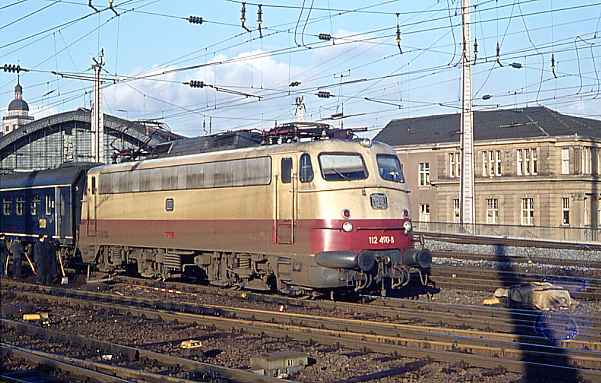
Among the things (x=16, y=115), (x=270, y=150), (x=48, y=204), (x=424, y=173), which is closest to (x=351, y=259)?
(x=270, y=150)

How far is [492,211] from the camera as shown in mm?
62000

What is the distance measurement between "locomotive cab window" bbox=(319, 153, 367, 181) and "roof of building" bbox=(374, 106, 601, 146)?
42514 millimetres

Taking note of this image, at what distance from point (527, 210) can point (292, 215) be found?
45676 millimetres

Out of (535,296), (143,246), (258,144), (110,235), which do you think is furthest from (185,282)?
(535,296)

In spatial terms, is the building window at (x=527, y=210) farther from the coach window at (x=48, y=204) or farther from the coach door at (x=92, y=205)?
the coach door at (x=92, y=205)

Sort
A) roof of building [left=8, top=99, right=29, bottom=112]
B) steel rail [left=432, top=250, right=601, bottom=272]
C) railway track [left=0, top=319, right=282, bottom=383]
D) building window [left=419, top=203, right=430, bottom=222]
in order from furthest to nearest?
roof of building [left=8, top=99, right=29, bottom=112], building window [left=419, top=203, right=430, bottom=222], steel rail [left=432, top=250, right=601, bottom=272], railway track [left=0, top=319, right=282, bottom=383]

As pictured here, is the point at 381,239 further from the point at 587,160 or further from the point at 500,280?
the point at 587,160

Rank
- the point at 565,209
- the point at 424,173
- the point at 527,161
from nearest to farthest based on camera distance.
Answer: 1. the point at 565,209
2. the point at 527,161
3. the point at 424,173

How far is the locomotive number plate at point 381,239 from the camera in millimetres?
16797

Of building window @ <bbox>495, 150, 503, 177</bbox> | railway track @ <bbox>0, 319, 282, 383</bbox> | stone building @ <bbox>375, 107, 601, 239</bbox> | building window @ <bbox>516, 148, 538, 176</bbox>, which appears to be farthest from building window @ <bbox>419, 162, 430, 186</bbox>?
railway track @ <bbox>0, 319, 282, 383</bbox>

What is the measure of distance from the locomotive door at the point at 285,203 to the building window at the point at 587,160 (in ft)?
152

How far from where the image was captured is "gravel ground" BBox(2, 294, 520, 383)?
404 inches

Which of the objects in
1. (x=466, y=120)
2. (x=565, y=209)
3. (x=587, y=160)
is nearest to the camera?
(x=466, y=120)

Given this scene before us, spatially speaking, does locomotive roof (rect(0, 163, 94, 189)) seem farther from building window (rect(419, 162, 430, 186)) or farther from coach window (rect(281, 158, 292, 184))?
building window (rect(419, 162, 430, 186))
